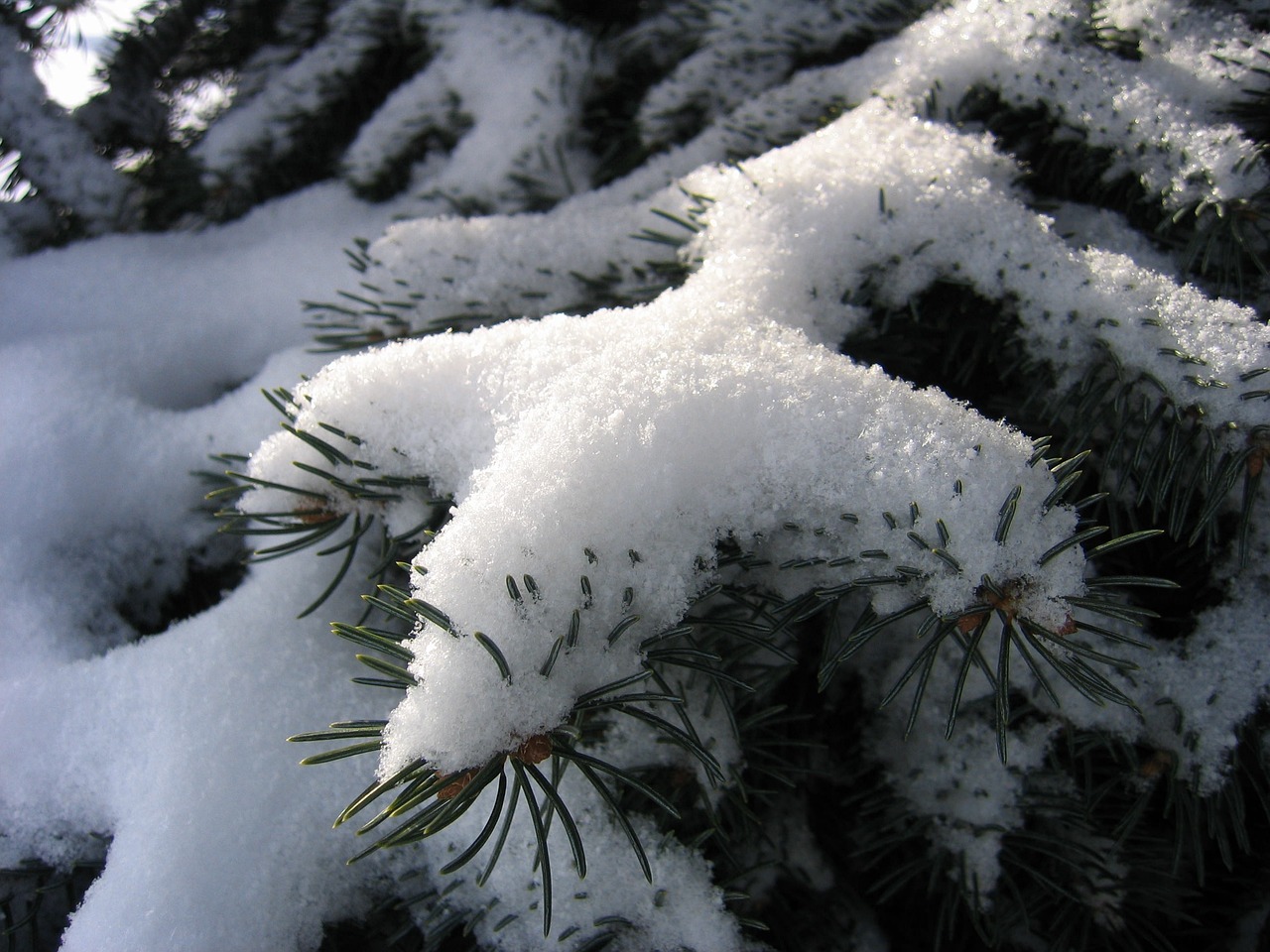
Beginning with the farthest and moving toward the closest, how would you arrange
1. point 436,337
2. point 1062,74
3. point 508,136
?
point 508,136
point 1062,74
point 436,337

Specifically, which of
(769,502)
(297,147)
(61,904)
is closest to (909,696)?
(769,502)

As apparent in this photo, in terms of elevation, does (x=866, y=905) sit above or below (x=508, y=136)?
below

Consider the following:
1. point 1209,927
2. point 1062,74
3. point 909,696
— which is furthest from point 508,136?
point 1209,927

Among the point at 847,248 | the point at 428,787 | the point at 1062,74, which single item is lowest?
the point at 428,787

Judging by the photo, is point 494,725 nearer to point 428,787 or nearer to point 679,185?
point 428,787

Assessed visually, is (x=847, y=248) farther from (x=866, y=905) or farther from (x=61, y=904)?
(x=61, y=904)

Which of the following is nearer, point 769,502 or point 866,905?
point 769,502

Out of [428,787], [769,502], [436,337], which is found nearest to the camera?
[428,787]
